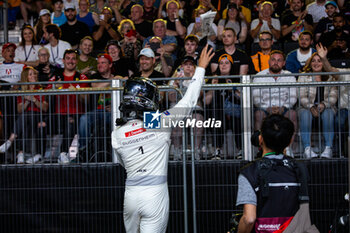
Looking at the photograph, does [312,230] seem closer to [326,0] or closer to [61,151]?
[61,151]

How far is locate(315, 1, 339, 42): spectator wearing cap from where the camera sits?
11.3 meters

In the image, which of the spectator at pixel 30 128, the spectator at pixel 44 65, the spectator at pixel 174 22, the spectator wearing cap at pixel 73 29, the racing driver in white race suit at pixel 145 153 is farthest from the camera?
the spectator wearing cap at pixel 73 29

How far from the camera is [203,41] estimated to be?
37.3 feet

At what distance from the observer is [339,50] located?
424 inches

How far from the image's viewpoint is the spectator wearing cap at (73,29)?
12.2 metres

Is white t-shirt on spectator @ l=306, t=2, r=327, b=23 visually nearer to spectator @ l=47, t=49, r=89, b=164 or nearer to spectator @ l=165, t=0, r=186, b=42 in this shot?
spectator @ l=165, t=0, r=186, b=42

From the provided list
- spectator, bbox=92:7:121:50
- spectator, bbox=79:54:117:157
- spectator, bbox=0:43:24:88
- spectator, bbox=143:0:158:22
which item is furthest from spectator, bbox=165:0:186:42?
spectator, bbox=79:54:117:157

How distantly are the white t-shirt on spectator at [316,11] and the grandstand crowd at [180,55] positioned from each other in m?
0.02

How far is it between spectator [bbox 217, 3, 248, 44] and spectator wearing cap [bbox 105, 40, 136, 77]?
205 cm

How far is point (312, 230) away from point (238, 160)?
3368 mm

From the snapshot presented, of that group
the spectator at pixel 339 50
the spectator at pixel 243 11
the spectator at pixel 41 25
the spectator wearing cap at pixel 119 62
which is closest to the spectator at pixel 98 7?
the spectator at pixel 41 25

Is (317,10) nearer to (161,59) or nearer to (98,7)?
(161,59)

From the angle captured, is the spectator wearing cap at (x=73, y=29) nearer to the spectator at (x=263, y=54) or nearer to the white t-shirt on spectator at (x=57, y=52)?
the white t-shirt on spectator at (x=57, y=52)

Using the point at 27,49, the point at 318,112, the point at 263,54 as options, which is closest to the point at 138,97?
the point at 318,112
